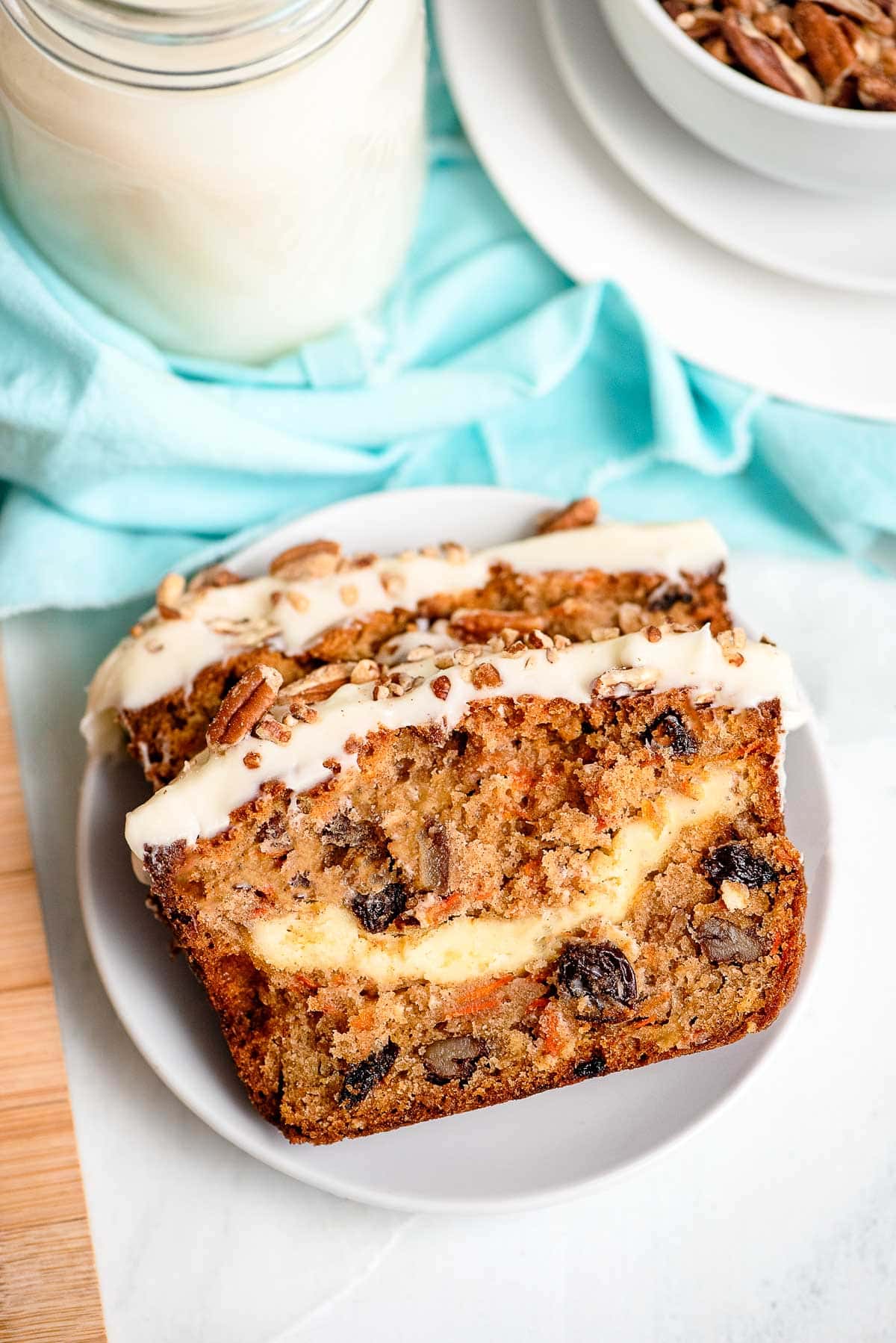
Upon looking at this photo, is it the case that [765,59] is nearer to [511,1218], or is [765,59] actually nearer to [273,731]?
[273,731]

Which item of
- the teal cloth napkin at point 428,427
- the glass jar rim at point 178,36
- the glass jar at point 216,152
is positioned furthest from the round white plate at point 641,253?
the glass jar rim at point 178,36

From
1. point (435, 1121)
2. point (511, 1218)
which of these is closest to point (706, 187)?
point (435, 1121)

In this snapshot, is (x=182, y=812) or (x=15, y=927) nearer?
(x=182, y=812)

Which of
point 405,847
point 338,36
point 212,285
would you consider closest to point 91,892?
point 405,847

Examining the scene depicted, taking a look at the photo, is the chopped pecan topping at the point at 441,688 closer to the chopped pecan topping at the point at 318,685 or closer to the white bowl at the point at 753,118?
the chopped pecan topping at the point at 318,685

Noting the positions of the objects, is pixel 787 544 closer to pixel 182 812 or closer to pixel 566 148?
pixel 566 148

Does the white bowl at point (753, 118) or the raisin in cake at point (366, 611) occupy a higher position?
the white bowl at point (753, 118)
